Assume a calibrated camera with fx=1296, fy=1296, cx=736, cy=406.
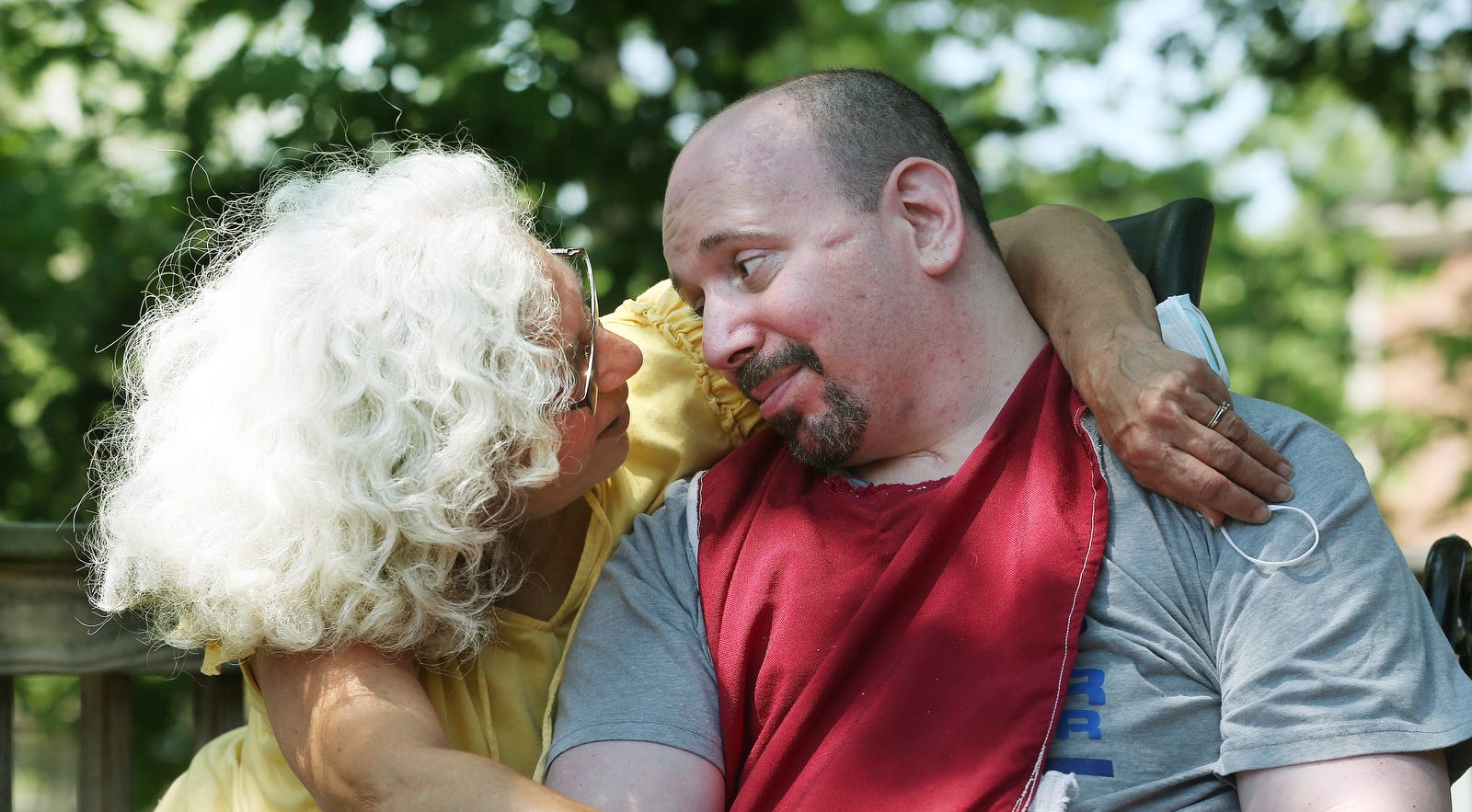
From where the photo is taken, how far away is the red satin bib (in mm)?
1920

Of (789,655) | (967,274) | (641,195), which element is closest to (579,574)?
(789,655)

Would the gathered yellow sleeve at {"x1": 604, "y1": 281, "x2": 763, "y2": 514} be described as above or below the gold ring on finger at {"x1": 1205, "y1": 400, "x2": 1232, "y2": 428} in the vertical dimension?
below

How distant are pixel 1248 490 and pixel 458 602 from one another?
124 centimetres

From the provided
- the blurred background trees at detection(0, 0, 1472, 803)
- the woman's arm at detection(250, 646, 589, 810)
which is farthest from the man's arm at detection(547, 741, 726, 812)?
the blurred background trees at detection(0, 0, 1472, 803)

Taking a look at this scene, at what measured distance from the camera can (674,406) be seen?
8.11 ft

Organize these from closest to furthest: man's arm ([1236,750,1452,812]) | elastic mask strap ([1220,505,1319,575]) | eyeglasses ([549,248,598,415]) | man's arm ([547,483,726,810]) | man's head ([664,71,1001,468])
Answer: man's arm ([1236,750,1452,812])
elastic mask strap ([1220,505,1319,575])
man's arm ([547,483,726,810])
eyeglasses ([549,248,598,415])
man's head ([664,71,1001,468])

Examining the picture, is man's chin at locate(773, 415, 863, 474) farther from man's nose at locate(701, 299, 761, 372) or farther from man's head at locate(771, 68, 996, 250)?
man's head at locate(771, 68, 996, 250)

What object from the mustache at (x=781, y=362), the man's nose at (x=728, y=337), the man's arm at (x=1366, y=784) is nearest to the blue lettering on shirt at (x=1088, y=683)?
the man's arm at (x=1366, y=784)

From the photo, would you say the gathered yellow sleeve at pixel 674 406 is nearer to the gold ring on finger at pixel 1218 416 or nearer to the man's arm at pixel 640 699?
the man's arm at pixel 640 699

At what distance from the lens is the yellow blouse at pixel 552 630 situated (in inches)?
85.1

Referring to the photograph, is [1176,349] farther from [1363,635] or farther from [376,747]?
[376,747]

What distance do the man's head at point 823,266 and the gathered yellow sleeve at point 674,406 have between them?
0.14m

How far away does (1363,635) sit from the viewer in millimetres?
1804

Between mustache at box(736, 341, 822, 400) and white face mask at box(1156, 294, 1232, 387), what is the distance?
61 cm
